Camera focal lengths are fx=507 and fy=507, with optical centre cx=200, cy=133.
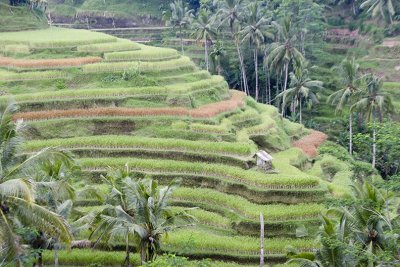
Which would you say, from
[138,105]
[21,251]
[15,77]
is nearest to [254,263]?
[21,251]

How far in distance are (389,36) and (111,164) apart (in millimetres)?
43222

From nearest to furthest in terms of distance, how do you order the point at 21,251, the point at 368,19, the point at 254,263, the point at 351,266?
the point at 21,251 → the point at 351,266 → the point at 254,263 → the point at 368,19

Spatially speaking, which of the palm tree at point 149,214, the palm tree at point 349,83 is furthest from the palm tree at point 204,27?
the palm tree at point 149,214

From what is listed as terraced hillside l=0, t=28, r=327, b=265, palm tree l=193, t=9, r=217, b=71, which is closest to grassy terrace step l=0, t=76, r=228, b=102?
terraced hillside l=0, t=28, r=327, b=265

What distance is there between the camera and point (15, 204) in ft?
44.0

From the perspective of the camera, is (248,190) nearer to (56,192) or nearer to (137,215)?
(137,215)

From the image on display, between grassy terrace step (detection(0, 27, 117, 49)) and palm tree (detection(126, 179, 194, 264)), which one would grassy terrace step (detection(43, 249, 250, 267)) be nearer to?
palm tree (detection(126, 179, 194, 264))

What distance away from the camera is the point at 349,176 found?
32188 millimetres

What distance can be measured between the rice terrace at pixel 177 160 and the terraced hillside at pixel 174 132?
77 millimetres

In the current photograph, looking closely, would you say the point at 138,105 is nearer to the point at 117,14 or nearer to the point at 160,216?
the point at 160,216

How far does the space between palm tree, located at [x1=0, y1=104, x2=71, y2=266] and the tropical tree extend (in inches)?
147

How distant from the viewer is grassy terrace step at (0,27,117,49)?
1475 inches

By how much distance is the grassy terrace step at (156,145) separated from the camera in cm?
2738

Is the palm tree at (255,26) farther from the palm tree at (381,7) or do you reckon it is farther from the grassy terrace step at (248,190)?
the grassy terrace step at (248,190)
